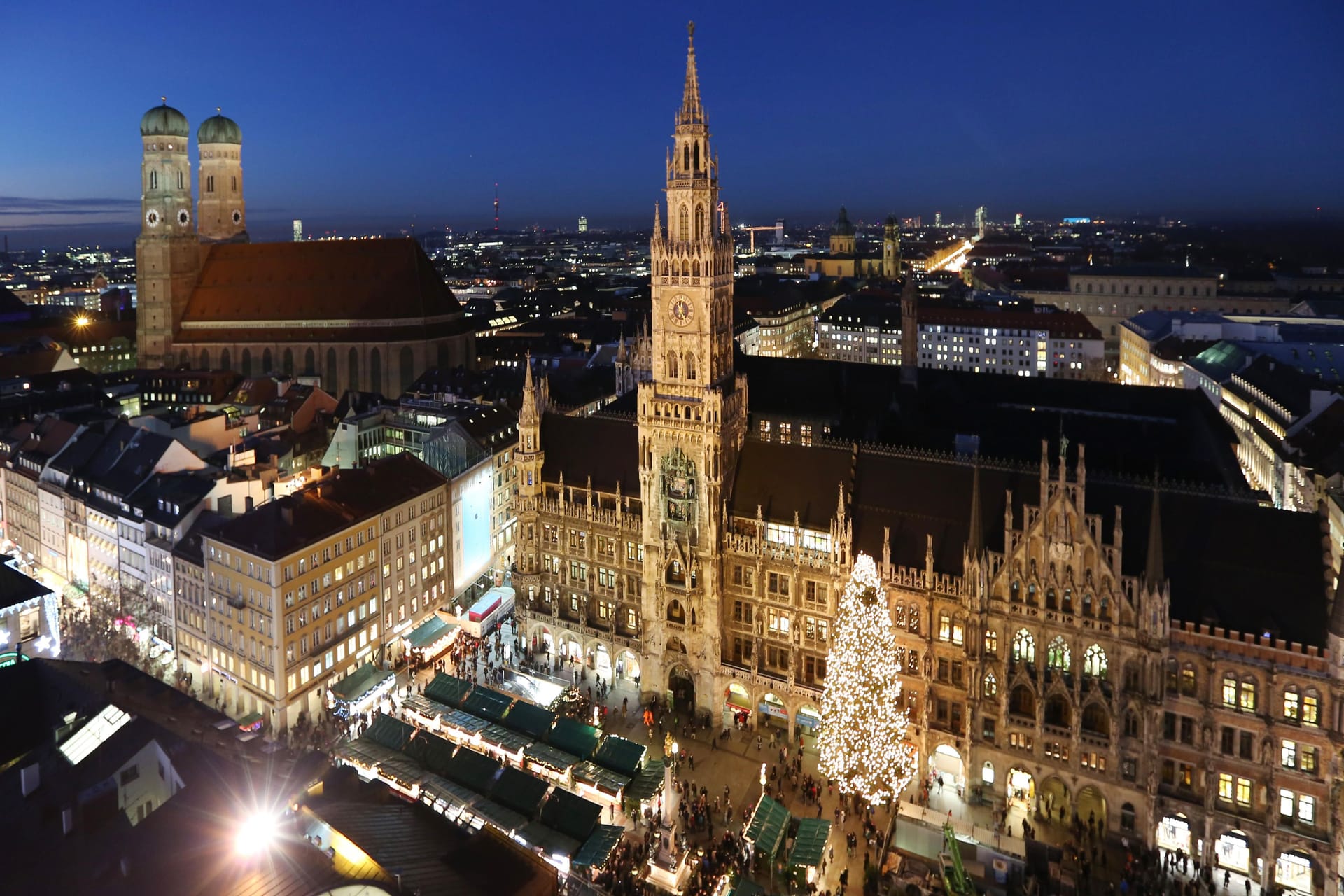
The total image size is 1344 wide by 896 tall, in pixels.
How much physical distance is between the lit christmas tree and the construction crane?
14.7 ft

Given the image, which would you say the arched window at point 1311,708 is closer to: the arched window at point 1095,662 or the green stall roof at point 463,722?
the arched window at point 1095,662

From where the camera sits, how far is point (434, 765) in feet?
156

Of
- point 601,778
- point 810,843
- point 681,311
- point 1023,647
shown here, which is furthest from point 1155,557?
point 681,311

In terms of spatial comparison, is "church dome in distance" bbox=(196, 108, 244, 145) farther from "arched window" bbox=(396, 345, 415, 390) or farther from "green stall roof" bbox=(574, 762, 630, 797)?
"green stall roof" bbox=(574, 762, 630, 797)

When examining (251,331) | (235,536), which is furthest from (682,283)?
(251,331)

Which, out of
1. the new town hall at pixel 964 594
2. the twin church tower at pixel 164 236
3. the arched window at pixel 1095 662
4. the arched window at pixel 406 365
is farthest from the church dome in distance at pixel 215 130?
the arched window at pixel 1095 662

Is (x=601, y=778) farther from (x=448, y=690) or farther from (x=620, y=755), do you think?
(x=448, y=690)

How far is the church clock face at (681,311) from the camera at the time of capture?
181 feet

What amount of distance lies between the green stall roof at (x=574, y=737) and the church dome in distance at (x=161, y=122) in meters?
119

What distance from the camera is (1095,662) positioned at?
44.6 meters

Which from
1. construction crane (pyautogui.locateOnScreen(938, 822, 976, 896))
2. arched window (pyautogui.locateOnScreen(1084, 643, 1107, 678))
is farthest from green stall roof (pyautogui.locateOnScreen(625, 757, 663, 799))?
arched window (pyautogui.locateOnScreen(1084, 643, 1107, 678))

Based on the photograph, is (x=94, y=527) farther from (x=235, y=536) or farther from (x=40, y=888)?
(x=40, y=888)

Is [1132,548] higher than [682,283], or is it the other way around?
[682,283]

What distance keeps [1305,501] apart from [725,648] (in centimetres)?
4010
